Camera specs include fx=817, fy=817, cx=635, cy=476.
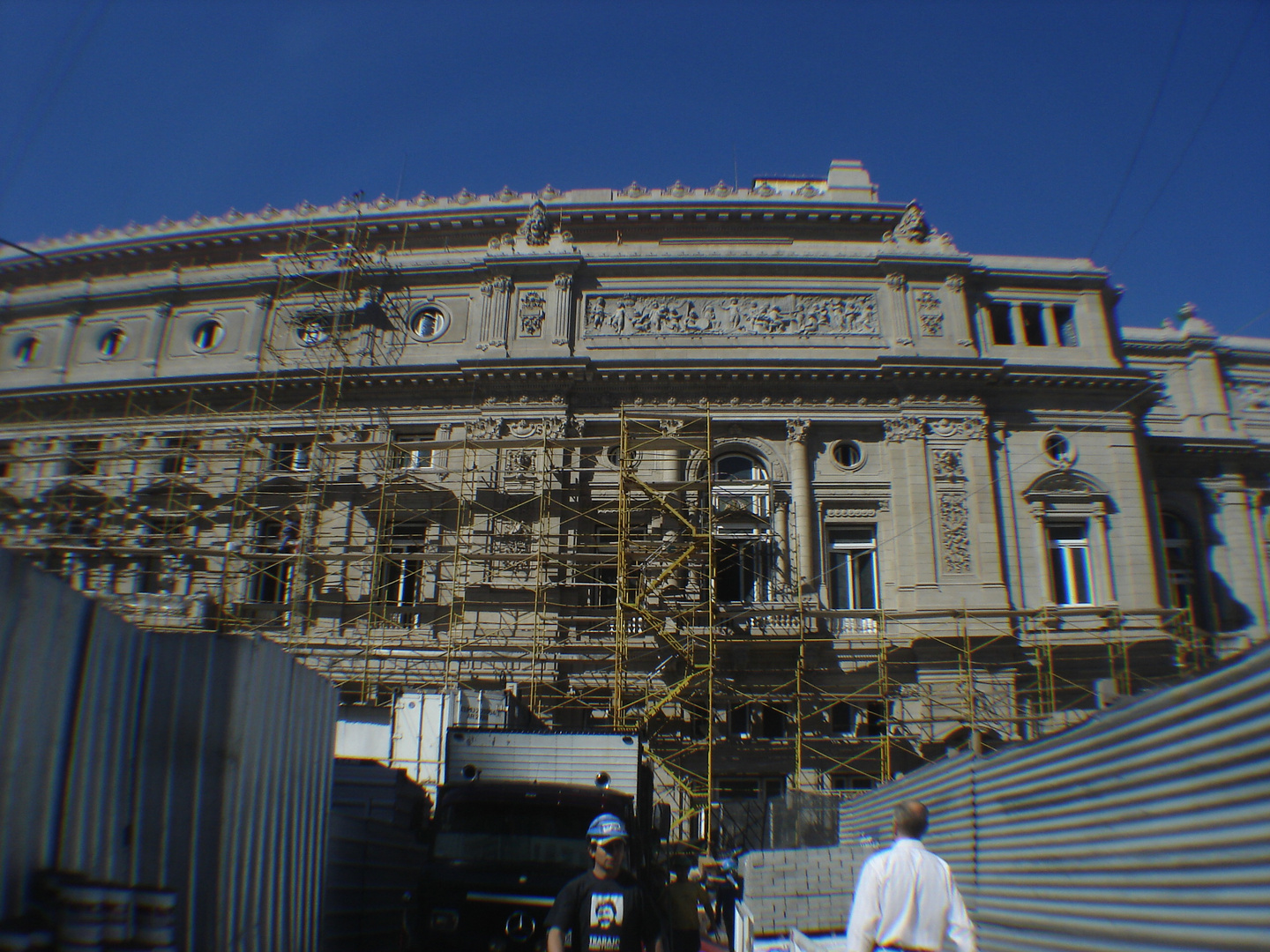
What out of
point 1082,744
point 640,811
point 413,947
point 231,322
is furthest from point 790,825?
point 231,322

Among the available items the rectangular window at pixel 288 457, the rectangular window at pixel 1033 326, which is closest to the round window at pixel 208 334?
the rectangular window at pixel 288 457

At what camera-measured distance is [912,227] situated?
25.6 meters

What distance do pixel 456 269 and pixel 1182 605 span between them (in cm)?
2500

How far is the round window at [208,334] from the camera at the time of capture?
27000 millimetres

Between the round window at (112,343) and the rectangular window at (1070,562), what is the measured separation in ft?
97.8

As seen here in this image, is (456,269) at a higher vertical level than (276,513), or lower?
higher

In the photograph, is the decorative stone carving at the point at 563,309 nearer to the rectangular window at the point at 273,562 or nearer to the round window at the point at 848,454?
the round window at the point at 848,454

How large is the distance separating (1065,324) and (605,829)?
83.5 ft

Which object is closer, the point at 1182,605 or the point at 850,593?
the point at 850,593

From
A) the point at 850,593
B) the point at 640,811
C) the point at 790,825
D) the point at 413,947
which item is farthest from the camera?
the point at 850,593

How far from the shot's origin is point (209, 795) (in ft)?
22.8

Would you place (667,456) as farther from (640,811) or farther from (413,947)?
(413,947)

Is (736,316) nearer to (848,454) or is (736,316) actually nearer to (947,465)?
(848,454)

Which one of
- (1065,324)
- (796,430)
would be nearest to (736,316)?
(796,430)
